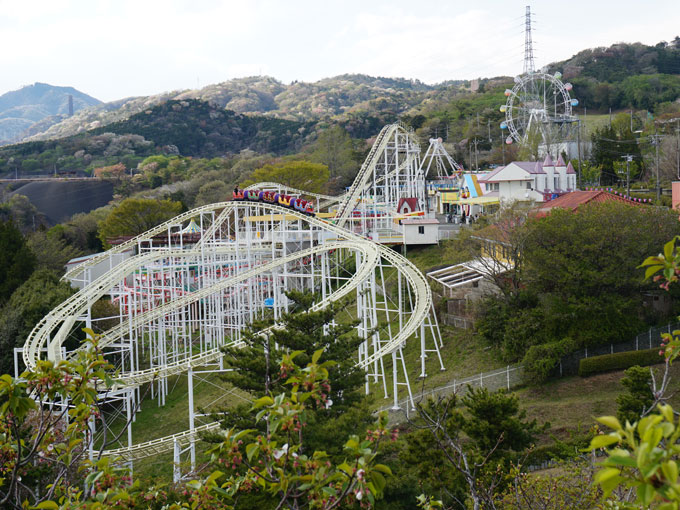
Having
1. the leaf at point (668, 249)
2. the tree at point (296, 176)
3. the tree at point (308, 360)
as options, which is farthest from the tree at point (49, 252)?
the leaf at point (668, 249)

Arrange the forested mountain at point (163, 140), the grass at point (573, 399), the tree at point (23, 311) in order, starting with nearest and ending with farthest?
the grass at point (573, 399) → the tree at point (23, 311) → the forested mountain at point (163, 140)

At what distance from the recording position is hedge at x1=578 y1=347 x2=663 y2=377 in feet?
67.5

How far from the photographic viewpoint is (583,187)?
45188mm

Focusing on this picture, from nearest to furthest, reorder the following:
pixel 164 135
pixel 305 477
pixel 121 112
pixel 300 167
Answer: pixel 305 477 → pixel 300 167 → pixel 164 135 → pixel 121 112

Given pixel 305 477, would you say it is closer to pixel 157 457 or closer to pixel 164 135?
pixel 157 457

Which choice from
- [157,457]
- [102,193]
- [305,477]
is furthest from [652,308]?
[102,193]

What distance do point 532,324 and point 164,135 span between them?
330ft

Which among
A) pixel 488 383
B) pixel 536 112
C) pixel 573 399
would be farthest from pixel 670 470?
pixel 536 112

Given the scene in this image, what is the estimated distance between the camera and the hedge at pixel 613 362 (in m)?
20.6

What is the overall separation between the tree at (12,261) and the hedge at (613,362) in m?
27.0

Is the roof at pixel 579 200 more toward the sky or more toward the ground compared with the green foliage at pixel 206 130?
more toward the ground

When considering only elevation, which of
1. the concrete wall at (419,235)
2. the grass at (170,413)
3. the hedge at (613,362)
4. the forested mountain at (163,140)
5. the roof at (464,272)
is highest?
the forested mountain at (163,140)

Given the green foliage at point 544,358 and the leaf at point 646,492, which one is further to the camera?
the green foliage at point 544,358

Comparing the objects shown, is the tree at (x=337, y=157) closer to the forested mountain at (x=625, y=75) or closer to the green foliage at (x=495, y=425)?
the forested mountain at (x=625, y=75)
